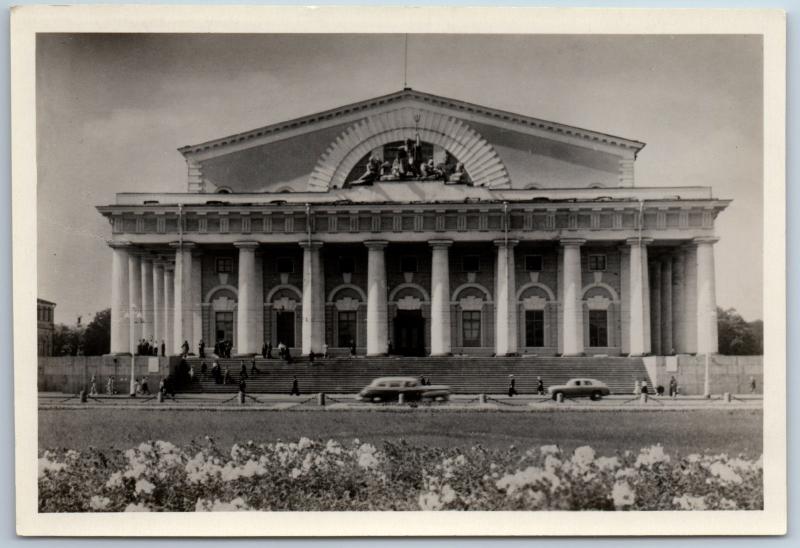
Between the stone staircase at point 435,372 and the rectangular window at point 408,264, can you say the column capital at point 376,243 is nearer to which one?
the rectangular window at point 408,264

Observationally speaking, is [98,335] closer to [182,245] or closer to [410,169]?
[182,245]

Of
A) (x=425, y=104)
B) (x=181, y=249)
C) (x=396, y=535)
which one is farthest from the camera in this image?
(x=181, y=249)

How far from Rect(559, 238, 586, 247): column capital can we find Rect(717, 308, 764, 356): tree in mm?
5226

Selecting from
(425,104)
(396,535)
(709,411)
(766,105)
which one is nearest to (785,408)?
(709,411)

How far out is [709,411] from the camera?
16.9m

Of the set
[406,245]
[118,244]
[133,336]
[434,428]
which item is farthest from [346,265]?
[434,428]

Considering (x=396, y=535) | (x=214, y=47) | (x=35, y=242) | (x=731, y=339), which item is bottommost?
(x=396, y=535)

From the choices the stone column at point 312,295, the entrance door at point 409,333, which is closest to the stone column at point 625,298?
the entrance door at point 409,333

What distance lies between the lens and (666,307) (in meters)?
23.6

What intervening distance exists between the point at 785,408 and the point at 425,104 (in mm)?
8162

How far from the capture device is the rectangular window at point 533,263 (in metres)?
24.6

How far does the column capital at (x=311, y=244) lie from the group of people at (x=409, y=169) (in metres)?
1.57

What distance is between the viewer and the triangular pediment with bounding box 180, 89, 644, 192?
63.6ft

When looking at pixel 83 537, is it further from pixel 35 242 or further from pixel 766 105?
pixel 766 105
